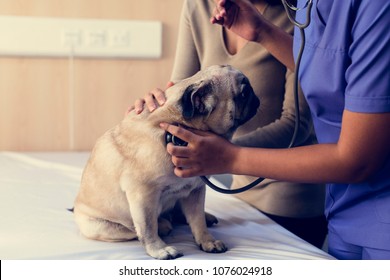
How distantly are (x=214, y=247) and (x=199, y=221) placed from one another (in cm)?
7

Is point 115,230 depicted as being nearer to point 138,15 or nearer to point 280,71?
point 280,71

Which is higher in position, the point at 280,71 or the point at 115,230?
the point at 280,71

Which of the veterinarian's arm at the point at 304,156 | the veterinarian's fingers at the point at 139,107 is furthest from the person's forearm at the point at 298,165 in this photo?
the veterinarian's fingers at the point at 139,107

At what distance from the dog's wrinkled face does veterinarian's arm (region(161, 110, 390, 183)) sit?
0.04m

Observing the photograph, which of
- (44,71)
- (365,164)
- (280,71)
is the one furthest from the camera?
(44,71)

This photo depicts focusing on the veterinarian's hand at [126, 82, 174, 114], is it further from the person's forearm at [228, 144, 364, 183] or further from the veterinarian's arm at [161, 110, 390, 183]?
the person's forearm at [228, 144, 364, 183]

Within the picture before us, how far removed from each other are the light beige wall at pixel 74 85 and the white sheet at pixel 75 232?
1.82 ft

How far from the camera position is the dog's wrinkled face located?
0.93 metres

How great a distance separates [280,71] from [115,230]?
590mm

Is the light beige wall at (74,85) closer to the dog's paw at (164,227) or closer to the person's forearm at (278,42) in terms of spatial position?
the person's forearm at (278,42)

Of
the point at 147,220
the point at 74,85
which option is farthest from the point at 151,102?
the point at 74,85

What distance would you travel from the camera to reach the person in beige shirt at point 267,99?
50.2 inches
